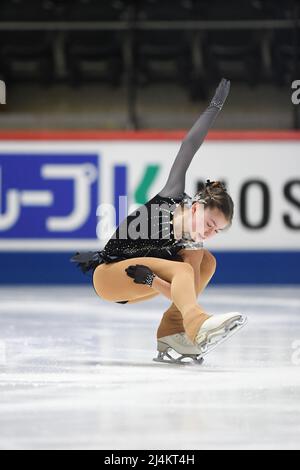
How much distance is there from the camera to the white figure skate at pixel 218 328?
149 inches

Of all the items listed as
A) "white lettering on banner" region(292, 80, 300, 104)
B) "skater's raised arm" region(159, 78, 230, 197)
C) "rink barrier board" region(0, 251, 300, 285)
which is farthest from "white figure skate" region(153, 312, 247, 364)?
"white lettering on banner" region(292, 80, 300, 104)

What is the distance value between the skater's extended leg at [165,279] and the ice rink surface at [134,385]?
250 millimetres

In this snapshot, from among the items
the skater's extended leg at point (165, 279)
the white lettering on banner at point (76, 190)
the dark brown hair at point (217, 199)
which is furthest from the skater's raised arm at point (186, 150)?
the white lettering on banner at point (76, 190)

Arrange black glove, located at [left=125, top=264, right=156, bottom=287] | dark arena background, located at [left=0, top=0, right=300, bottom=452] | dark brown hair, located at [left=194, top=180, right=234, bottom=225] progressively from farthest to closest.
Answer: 1. dark arena background, located at [left=0, top=0, right=300, bottom=452]
2. black glove, located at [left=125, top=264, right=156, bottom=287]
3. dark brown hair, located at [left=194, top=180, right=234, bottom=225]

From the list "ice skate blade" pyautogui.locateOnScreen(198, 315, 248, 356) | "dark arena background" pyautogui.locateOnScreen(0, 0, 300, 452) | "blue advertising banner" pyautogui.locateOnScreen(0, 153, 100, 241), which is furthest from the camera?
"blue advertising banner" pyautogui.locateOnScreen(0, 153, 100, 241)

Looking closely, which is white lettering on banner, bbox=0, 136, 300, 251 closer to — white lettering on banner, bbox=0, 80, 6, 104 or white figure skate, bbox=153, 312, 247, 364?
white lettering on banner, bbox=0, 80, 6, 104

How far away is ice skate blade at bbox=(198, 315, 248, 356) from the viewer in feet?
12.4

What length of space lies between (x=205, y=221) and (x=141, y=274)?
1.09ft

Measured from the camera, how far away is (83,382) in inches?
159

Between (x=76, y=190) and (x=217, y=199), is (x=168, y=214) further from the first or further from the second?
(x=76, y=190)

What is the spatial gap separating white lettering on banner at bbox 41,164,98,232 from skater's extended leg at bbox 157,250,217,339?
13.8ft

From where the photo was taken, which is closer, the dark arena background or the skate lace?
the skate lace
